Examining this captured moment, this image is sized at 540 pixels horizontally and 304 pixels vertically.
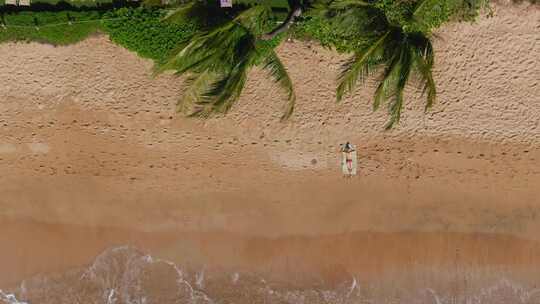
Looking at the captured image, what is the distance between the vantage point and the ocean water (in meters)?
13.0

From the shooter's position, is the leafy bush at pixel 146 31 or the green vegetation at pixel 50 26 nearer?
the leafy bush at pixel 146 31

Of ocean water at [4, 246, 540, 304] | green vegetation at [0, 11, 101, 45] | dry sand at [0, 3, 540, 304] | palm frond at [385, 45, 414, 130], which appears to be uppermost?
green vegetation at [0, 11, 101, 45]

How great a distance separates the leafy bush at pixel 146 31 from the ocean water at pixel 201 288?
457cm

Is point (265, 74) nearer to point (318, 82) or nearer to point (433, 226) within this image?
point (318, 82)

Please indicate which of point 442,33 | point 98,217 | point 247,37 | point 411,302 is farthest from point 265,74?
point 411,302

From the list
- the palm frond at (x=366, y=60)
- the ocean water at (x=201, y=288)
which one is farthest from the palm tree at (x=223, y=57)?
the ocean water at (x=201, y=288)

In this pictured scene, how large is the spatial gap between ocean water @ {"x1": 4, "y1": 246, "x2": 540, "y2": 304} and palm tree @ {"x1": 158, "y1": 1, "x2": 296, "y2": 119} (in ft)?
13.0

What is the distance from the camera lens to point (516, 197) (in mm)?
12914

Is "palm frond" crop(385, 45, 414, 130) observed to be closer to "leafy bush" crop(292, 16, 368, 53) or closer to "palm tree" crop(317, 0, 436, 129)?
"palm tree" crop(317, 0, 436, 129)

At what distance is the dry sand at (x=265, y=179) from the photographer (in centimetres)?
1268

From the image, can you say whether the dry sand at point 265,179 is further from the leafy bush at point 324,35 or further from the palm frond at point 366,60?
the palm frond at point 366,60

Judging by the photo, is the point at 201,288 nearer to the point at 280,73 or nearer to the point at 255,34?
the point at 280,73

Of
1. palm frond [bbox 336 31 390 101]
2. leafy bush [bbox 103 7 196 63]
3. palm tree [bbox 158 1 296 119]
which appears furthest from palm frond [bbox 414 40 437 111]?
leafy bush [bbox 103 7 196 63]

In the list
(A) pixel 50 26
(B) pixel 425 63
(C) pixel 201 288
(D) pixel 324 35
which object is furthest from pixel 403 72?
(A) pixel 50 26
